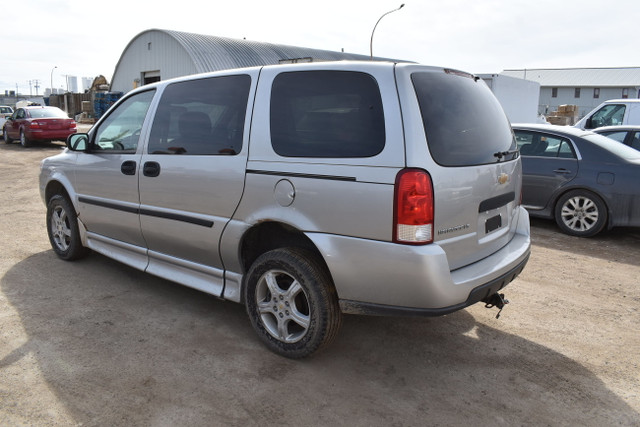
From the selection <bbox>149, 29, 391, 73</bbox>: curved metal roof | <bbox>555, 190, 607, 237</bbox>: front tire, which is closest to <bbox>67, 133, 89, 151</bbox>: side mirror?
<bbox>555, 190, 607, 237</bbox>: front tire

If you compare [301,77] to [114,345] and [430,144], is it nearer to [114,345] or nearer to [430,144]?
[430,144]

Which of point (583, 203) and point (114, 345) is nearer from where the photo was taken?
point (114, 345)

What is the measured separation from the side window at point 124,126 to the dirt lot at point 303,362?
4.17 feet

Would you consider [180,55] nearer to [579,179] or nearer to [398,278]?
[579,179]

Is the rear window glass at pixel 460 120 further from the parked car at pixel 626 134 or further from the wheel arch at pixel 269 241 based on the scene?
the parked car at pixel 626 134

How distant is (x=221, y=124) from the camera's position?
361 centimetres

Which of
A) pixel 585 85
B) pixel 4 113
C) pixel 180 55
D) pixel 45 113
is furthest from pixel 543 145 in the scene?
pixel 585 85

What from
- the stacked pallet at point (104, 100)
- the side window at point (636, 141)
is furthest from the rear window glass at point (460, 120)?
the stacked pallet at point (104, 100)

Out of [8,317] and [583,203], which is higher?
[583,203]

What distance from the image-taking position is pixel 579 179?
6676 millimetres

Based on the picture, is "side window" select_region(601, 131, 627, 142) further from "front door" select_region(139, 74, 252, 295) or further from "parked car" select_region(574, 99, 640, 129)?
"front door" select_region(139, 74, 252, 295)

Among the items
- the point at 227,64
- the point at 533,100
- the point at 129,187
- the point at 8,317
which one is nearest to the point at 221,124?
the point at 129,187

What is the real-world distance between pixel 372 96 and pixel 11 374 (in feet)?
9.00

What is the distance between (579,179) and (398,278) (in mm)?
4986
